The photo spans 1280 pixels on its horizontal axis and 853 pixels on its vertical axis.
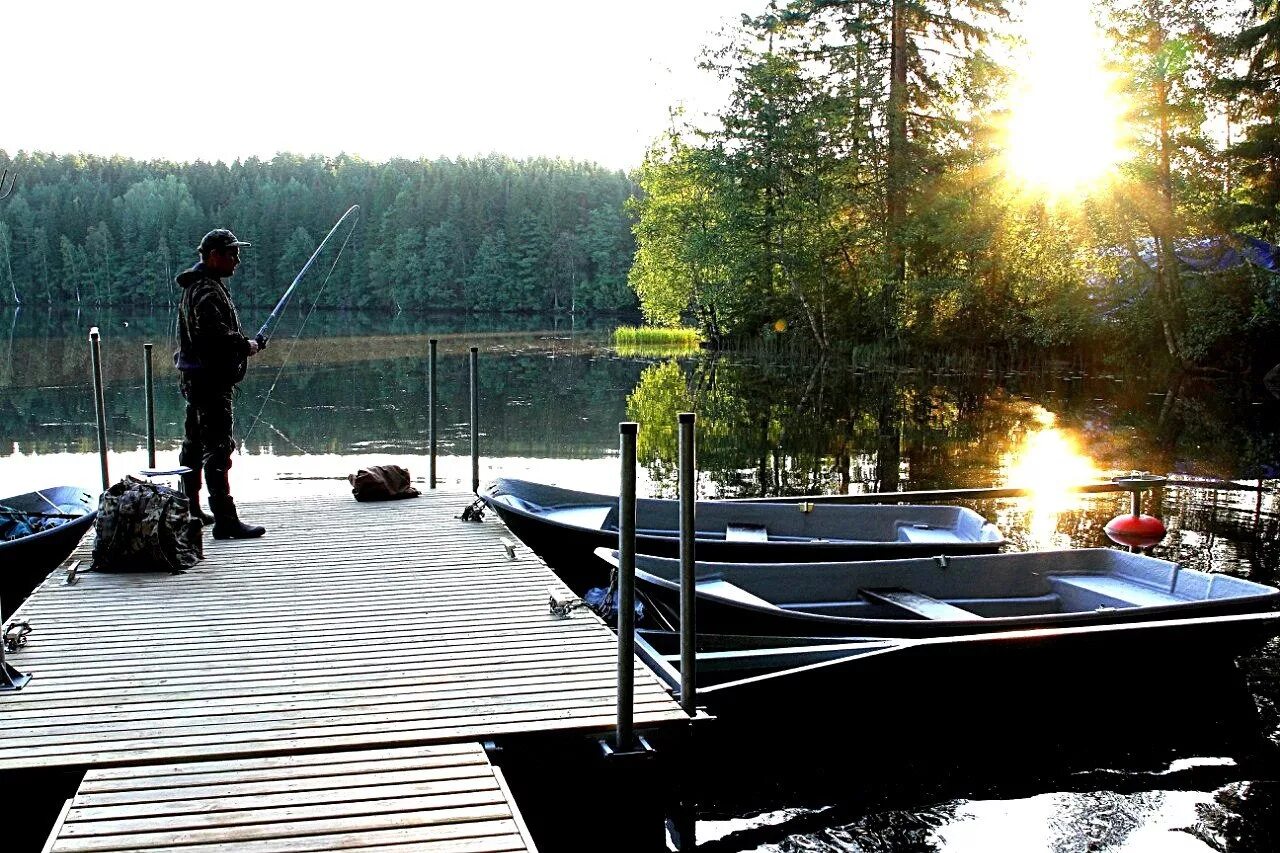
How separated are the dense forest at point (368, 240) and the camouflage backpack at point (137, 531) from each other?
76.4m

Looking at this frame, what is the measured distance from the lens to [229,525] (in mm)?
7965

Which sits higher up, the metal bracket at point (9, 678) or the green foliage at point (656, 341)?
the green foliage at point (656, 341)

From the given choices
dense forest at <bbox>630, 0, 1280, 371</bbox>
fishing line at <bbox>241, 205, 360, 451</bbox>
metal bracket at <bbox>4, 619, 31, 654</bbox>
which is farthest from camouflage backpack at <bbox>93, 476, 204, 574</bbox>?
dense forest at <bbox>630, 0, 1280, 371</bbox>

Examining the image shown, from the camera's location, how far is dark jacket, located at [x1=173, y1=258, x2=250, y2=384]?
714 centimetres

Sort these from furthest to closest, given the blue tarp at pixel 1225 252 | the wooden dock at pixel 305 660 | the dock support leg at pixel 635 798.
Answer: the blue tarp at pixel 1225 252, the dock support leg at pixel 635 798, the wooden dock at pixel 305 660

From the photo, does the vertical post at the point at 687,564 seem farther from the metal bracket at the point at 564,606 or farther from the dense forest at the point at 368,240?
the dense forest at the point at 368,240

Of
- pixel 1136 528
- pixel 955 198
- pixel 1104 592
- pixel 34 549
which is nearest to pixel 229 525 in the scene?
pixel 34 549

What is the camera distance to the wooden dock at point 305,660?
4.31 m

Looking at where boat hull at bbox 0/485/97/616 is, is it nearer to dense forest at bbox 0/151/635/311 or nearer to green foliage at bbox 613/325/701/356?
green foliage at bbox 613/325/701/356

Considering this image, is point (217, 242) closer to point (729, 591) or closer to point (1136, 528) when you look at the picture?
point (729, 591)

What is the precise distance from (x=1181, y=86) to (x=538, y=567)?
23936 millimetres

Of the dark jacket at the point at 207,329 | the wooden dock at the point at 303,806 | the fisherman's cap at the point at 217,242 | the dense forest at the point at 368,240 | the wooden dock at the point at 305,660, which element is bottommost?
the wooden dock at the point at 303,806

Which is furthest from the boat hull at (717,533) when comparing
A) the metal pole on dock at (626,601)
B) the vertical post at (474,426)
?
the metal pole on dock at (626,601)

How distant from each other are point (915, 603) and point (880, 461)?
8.93 meters
